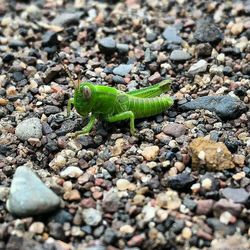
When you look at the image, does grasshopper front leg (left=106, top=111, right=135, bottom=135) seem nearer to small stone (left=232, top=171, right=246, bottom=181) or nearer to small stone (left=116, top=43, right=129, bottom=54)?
A: small stone (left=232, top=171, right=246, bottom=181)

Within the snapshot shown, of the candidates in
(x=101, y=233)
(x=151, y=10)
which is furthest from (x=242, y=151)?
(x=151, y=10)

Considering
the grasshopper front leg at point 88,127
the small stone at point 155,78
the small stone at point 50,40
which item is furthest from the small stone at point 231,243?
the small stone at point 50,40

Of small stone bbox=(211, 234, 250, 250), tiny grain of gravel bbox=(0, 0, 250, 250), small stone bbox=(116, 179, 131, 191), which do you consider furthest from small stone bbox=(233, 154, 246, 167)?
small stone bbox=(116, 179, 131, 191)

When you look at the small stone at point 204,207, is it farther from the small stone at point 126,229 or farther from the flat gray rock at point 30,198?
the flat gray rock at point 30,198

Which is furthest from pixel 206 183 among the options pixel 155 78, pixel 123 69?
pixel 123 69

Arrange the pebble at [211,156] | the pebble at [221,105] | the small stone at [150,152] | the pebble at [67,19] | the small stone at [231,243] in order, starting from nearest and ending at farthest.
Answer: the small stone at [231,243] → the pebble at [211,156] → the small stone at [150,152] → the pebble at [221,105] → the pebble at [67,19]
